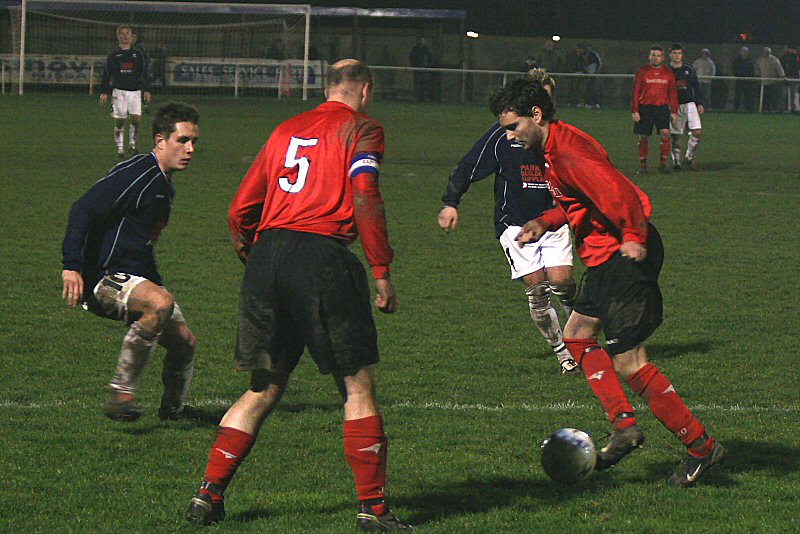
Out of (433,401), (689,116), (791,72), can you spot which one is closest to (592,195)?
(433,401)

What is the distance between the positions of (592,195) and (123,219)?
234 cm

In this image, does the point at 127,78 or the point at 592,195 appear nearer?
the point at 592,195

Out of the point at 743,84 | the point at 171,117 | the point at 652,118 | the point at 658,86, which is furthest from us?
the point at 743,84

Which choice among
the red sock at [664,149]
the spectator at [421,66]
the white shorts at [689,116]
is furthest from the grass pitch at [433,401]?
the spectator at [421,66]

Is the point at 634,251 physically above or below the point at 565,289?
above

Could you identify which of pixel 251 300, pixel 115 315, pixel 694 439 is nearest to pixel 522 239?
pixel 694 439

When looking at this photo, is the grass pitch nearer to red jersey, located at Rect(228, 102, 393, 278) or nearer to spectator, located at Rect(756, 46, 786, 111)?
red jersey, located at Rect(228, 102, 393, 278)

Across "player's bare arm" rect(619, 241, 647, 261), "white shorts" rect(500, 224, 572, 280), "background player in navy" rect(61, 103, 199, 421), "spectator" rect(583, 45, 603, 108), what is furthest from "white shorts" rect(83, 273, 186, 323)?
"spectator" rect(583, 45, 603, 108)

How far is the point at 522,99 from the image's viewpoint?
547 centimetres

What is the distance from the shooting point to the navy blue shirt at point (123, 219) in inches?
235

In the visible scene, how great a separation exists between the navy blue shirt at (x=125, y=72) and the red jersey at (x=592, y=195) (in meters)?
17.0

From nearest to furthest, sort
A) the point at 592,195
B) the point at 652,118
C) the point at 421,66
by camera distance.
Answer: the point at 592,195 < the point at 652,118 < the point at 421,66

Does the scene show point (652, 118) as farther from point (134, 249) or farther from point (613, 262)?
point (134, 249)

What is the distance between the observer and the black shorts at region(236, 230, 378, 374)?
471cm
